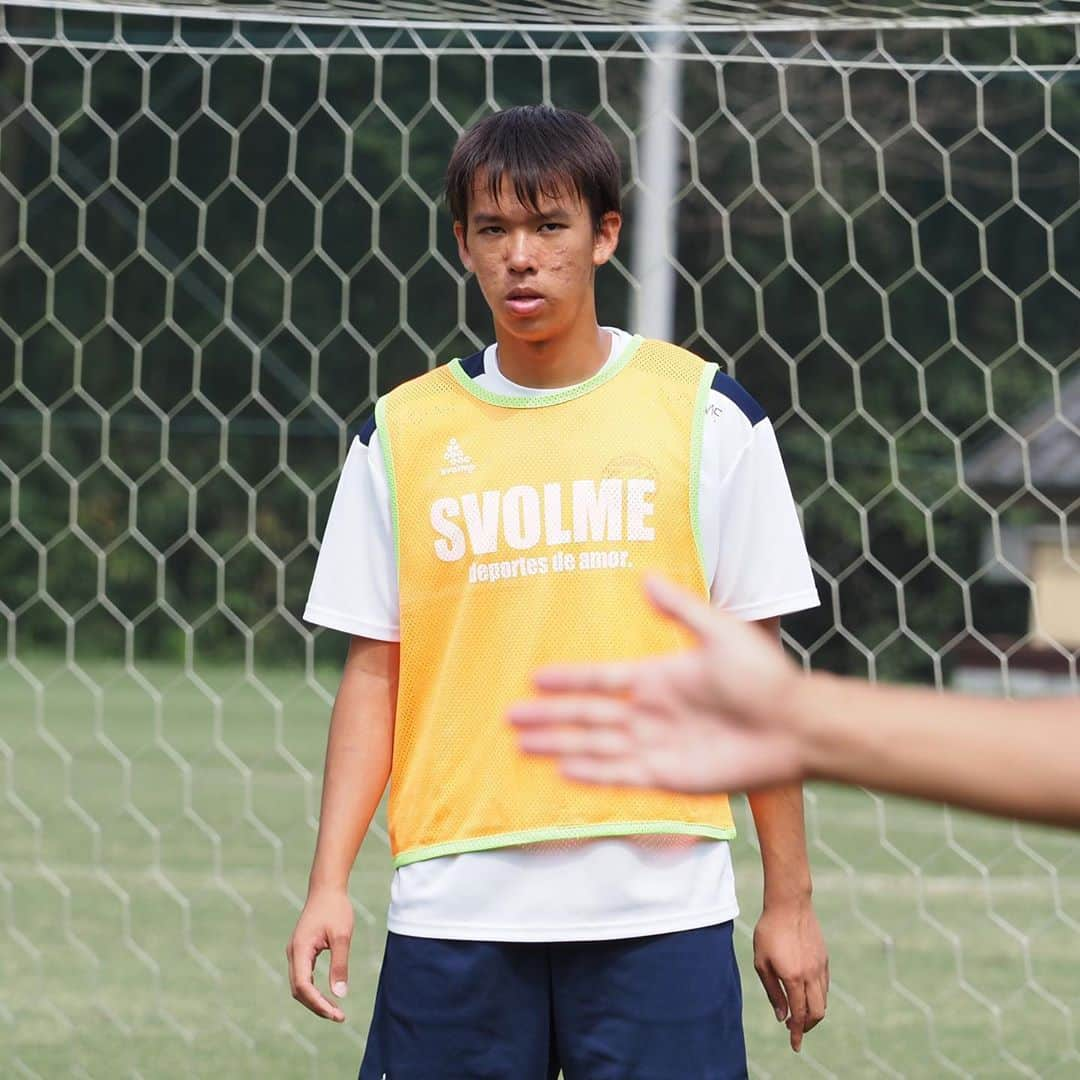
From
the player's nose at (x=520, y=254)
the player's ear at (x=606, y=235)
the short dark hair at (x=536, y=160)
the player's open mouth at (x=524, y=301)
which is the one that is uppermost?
the short dark hair at (x=536, y=160)

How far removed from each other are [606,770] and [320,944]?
1.05 meters

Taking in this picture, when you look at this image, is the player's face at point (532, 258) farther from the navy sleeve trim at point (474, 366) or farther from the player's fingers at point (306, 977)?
the player's fingers at point (306, 977)

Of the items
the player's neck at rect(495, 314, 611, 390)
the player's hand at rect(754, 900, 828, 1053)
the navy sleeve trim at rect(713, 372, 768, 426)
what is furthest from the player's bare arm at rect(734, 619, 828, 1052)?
the player's neck at rect(495, 314, 611, 390)

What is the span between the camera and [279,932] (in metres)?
4.28

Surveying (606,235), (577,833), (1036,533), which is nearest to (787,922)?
(577,833)

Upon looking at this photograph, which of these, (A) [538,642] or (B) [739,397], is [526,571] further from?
(B) [739,397]

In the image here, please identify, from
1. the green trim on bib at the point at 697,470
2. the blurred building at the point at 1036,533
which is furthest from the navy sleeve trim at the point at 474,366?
the blurred building at the point at 1036,533

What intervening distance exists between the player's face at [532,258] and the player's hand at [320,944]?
581 mm

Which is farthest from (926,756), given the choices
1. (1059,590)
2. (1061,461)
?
(1061,461)

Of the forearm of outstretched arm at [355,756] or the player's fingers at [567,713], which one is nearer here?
the player's fingers at [567,713]

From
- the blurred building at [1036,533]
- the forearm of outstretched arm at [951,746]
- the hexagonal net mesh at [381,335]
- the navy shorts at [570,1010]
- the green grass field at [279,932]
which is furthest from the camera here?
the blurred building at [1036,533]

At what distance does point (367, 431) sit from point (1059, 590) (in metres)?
10.2

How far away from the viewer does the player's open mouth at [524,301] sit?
6.09 ft

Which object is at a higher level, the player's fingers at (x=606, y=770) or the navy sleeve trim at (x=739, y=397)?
the navy sleeve trim at (x=739, y=397)
